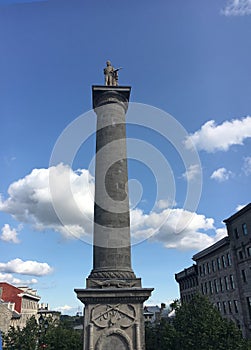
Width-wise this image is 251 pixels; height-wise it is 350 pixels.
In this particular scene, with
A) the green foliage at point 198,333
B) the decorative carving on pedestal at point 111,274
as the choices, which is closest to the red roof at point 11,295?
the green foliage at point 198,333

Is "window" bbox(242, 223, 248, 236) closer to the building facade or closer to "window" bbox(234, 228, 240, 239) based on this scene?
the building facade

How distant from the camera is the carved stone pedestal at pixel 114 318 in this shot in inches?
589

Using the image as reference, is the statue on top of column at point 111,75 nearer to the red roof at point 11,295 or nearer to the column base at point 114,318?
the column base at point 114,318

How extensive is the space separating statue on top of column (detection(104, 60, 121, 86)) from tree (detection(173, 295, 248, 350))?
64.1ft

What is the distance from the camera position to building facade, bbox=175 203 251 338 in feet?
130

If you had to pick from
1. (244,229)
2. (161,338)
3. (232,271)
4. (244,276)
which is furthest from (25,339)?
(244,229)

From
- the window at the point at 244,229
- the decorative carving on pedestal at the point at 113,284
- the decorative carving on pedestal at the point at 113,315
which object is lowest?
the decorative carving on pedestal at the point at 113,315

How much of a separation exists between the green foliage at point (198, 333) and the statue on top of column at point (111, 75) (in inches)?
770

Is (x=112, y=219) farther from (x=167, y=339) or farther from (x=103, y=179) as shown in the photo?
(x=167, y=339)

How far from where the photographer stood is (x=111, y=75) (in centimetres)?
2375

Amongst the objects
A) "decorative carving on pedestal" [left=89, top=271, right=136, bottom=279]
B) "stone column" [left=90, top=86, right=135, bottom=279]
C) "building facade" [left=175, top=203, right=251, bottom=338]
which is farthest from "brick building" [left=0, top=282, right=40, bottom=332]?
"decorative carving on pedestal" [left=89, top=271, right=136, bottom=279]

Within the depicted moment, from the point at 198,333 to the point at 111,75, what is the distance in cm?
2065

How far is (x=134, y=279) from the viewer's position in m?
16.5

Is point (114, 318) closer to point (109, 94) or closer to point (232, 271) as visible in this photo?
point (109, 94)
